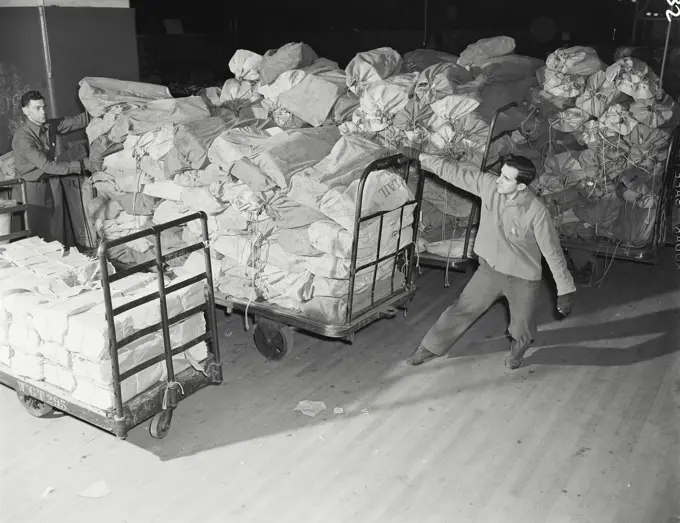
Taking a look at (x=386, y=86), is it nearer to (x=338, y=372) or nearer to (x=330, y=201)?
(x=330, y=201)

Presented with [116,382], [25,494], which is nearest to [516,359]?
[116,382]

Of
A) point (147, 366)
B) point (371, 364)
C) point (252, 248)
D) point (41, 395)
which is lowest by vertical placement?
point (371, 364)

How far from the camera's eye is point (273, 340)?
5.61m

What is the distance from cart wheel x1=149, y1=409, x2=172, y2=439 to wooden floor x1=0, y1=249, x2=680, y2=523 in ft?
0.29

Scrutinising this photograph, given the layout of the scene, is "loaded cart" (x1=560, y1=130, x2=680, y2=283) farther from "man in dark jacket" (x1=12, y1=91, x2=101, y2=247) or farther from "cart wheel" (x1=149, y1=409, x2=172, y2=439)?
"man in dark jacket" (x1=12, y1=91, x2=101, y2=247)

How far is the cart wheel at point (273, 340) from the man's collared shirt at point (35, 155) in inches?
93.3

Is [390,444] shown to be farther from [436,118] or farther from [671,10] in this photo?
[671,10]

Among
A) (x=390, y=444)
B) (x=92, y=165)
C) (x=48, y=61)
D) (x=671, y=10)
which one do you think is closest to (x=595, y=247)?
(x=390, y=444)

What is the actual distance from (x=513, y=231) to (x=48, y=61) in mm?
5186

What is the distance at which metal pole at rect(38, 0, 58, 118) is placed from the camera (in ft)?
23.2

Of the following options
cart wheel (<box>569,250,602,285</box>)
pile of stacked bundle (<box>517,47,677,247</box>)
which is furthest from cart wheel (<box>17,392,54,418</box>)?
cart wheel (<box>569,250,602,285</box>)

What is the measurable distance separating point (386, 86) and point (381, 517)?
3.85m

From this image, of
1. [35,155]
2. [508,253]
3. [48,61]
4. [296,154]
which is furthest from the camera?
[48,61]

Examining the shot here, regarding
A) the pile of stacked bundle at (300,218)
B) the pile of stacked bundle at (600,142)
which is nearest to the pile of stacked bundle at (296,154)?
the pile of stacked bundle at (300,218)
